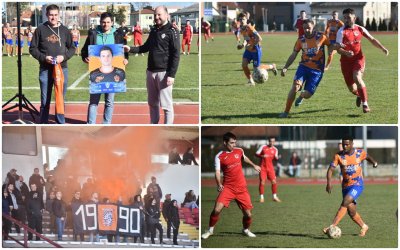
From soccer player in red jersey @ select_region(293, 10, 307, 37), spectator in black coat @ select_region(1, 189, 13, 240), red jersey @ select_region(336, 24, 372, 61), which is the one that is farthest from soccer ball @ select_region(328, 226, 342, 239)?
spectator in black coat @ select_region(1, 189, 13, 240)

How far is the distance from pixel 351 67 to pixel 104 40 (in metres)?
3.00

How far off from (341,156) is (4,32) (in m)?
4.27

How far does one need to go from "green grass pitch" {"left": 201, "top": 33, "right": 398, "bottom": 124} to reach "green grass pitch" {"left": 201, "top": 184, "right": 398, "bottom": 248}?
1.19 meters

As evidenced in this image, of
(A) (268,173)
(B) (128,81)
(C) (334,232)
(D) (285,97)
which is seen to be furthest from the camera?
(B) (128,81)

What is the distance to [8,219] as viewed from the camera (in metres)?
9.80

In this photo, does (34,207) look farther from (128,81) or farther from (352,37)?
(352,37)

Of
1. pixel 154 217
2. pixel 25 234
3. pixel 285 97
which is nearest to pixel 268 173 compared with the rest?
pixel 285 97

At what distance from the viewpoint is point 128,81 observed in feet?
41.7

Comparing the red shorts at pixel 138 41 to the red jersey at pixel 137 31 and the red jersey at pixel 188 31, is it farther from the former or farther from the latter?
the red jersey at pixel 188 31

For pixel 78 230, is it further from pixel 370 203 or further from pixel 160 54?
pixel 370 203

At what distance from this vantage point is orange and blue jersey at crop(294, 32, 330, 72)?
1010cm

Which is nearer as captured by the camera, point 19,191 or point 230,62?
point 19,191

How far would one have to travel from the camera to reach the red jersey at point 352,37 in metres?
10.2

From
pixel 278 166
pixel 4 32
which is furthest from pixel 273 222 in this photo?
pixel 278 166
